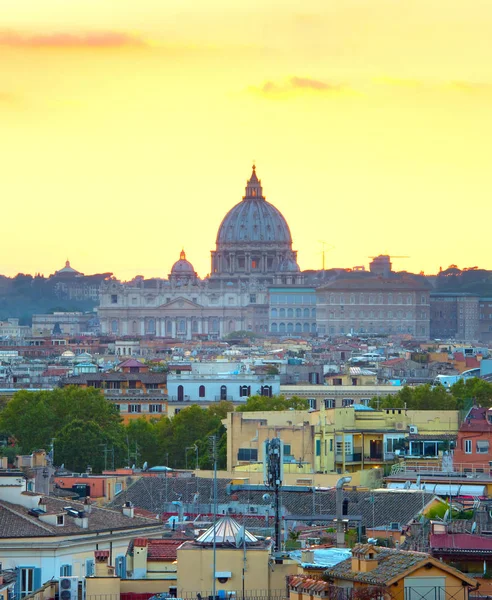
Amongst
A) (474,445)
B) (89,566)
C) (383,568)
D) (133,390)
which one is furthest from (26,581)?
(133,390)

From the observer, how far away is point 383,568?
17.0 meters

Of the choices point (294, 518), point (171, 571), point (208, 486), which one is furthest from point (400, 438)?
point (171, 571)

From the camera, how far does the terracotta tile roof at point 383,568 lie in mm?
16734

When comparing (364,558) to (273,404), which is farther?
(273,404)

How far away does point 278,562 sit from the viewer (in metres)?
18.9

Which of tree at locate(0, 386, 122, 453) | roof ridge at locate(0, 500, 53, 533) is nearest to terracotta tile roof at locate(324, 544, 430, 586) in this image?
roof ridge at locate(0, 500, 53, 533)

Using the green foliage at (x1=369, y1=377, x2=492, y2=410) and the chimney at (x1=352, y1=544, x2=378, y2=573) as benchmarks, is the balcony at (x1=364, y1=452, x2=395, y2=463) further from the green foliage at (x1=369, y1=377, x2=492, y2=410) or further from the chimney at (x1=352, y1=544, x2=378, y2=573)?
the chimney at (x1=352, y1=544, x2=378, y2=573)

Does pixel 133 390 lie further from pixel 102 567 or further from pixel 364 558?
pixel 364 558

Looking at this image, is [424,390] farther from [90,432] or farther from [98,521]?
[98,521]

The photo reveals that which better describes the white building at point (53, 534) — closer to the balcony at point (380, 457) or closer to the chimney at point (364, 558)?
the chimney at point (364, 558)

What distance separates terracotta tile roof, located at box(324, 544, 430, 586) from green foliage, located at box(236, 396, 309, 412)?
1658 inches

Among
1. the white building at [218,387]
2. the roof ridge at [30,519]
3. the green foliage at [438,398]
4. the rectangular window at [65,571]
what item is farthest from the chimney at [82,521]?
the white building at [218,387]

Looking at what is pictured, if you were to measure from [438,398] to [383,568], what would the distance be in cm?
4801

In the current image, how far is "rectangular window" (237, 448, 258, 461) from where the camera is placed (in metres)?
40.8
